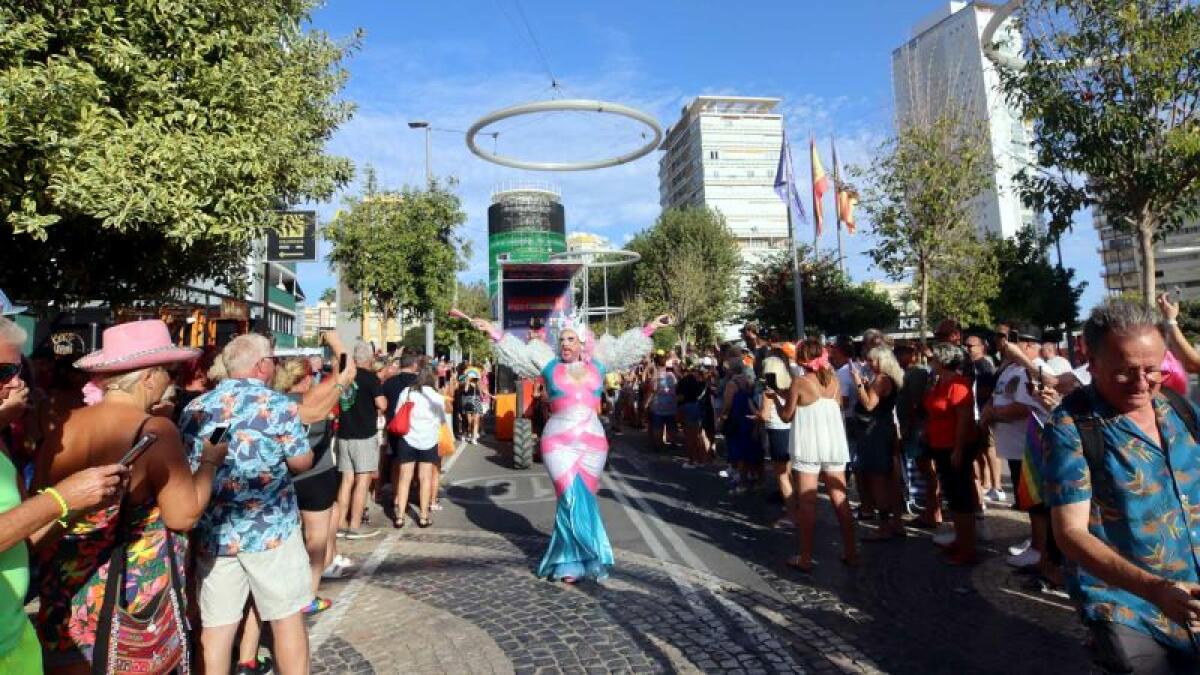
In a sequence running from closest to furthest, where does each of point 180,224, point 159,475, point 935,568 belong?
point 159,475, point 935,568, point 180,224

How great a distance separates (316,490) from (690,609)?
274 centimetres

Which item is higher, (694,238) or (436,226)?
(694,238)

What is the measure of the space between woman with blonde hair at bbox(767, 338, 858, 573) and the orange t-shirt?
897 millimetres

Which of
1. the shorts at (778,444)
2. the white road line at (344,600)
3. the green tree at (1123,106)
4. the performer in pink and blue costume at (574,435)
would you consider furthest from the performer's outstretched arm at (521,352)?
the green tree at (1123,106)

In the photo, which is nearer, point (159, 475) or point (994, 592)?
point (159, 475)

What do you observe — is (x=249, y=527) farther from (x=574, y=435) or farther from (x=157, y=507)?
(x=574, y=435)

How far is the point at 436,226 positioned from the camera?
68.8 ft

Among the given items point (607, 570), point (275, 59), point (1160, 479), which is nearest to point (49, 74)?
point (275, 59)

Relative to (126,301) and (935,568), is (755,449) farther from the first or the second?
(126,301)

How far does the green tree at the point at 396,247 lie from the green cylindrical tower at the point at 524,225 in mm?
29342

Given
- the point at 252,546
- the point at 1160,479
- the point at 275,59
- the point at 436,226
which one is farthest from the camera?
the point at 436,226

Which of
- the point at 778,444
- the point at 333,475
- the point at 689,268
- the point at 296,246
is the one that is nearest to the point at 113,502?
the point at 333,475

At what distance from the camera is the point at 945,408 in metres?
6.09

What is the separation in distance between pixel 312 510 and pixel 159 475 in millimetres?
2680
